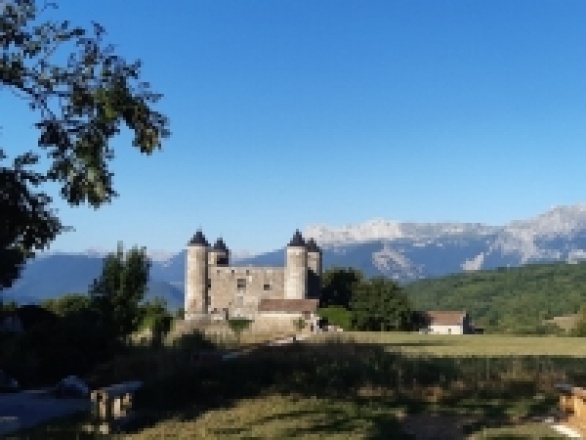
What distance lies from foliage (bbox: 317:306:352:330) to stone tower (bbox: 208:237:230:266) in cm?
2215

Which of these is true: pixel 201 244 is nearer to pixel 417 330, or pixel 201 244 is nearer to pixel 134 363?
pixel 417 330

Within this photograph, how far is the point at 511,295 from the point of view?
429 feet

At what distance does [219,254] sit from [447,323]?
2915 cm

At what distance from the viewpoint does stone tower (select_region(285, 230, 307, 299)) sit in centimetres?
8669

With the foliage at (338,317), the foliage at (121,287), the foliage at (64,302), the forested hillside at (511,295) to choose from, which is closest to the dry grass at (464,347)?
the foliage at (121,287)

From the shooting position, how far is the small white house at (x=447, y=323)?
301 ft

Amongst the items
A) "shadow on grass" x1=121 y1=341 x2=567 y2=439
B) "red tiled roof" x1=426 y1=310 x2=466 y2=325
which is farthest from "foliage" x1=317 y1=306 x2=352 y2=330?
"shadow on grass" x1=121 y1=341 x2=567 y2=439

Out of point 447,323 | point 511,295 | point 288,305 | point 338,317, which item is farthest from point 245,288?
point 511,295

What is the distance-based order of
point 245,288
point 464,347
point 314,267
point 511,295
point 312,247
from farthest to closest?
point 511,295
point 312,247
point 314,267
point 245,288
point 464,347

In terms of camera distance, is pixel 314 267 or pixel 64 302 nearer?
pixel 64 302

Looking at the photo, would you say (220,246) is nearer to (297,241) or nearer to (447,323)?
(297,241)

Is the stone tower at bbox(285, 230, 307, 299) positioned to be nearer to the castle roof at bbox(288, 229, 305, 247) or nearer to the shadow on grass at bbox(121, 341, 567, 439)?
the castle roof at bbox(288, 229, 305, 247)

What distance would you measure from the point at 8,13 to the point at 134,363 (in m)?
11.8

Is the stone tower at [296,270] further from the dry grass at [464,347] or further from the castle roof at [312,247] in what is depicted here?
the dry grass at [464,347]
